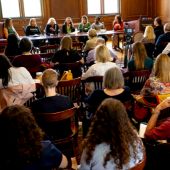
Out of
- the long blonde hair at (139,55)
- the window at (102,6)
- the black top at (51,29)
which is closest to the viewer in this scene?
the long blonde hair at (139,55)

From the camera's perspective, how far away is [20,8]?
12.2m

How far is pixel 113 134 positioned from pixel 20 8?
11.1 m

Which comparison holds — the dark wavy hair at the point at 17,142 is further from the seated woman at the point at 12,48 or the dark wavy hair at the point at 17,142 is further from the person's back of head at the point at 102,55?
the seated woman at the point at 12,48

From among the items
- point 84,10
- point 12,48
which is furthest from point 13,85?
point 84,10

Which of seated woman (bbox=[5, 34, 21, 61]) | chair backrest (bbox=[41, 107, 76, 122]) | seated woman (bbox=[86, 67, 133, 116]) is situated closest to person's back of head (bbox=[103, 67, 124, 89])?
seated woman (bbox=[86, 67, 133, 116])

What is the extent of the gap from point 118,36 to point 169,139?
8037mm

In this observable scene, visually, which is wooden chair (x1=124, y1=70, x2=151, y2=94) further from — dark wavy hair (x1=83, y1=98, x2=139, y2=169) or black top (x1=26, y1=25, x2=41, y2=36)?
black top (x1=26, y1=25, x2=41, y2=36)

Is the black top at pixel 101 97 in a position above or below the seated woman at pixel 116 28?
below

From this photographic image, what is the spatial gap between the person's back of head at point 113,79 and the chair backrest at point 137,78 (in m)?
1.00

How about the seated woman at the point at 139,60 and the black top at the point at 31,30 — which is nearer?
the seated woman at the point at 139,60

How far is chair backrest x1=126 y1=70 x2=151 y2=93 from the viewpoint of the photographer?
424 cm

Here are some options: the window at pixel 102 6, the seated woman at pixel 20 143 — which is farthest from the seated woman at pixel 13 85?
the window at pixel 102 6

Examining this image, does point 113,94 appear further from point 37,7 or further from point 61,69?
point 37,7

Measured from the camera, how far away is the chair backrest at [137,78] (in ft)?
13.9
